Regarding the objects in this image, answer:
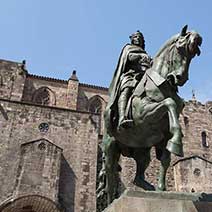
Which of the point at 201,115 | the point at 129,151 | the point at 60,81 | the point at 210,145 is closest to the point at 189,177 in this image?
the point at 210,145

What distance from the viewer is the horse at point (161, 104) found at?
4.17 metres

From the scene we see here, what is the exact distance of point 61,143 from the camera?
2081 centimetres

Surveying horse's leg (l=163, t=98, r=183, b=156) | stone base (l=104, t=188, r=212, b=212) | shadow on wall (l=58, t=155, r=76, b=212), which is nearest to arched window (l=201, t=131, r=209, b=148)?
shadow on wall (l=58, t=155, r=76, b=212)

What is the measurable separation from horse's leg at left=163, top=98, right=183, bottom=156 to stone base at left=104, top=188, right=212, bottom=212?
0.49 metres

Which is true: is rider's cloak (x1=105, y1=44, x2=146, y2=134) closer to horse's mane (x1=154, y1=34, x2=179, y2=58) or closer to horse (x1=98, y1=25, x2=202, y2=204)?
horse (x1=98, y1=25, x2=202, y2=204)

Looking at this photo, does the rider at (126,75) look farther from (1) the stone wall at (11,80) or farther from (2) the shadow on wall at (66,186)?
(1) the stone wall at (11,80)

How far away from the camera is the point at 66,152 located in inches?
807

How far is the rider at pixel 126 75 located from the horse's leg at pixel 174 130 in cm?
74

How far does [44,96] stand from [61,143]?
11.5 m

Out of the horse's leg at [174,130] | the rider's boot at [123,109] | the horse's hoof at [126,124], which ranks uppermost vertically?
the rider's boot at [123,109]

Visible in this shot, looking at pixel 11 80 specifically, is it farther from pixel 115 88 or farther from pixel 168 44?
pixel 168 44

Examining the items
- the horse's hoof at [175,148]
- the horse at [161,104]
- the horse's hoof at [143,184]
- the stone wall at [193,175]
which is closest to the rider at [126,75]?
the horse at [161,104]

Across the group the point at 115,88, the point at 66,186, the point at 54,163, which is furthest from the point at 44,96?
the point at 115,88

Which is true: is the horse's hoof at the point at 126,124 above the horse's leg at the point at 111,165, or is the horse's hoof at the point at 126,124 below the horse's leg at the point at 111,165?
above
